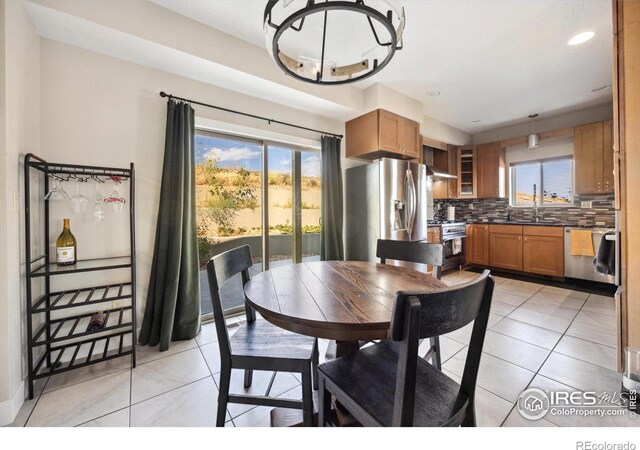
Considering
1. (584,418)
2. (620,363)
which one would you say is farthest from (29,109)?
(620,363)

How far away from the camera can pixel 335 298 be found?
1.12 metres

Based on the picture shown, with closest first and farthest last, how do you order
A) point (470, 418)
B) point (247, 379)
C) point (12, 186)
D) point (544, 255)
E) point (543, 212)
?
point (470, 418) → point (12, 186) → point (247, 379) → point (544, 255) → point (543, 212)

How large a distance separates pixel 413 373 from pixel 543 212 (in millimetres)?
5201

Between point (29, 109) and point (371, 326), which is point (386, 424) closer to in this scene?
point (371, 326)

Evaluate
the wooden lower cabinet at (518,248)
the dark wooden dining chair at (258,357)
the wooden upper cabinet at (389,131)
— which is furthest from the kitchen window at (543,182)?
the dark wooden dining chair at (258,357)

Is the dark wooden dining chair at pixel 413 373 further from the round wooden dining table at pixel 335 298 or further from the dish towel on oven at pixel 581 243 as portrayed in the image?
the dish towel on oven at pixel 581 243

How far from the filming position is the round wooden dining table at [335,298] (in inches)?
35.0

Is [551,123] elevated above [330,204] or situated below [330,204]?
above

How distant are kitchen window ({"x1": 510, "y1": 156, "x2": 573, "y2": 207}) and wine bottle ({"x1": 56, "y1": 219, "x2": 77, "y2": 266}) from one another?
6.11 meters

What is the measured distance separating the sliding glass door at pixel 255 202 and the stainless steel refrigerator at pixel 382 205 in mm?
493

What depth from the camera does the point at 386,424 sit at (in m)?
0.82

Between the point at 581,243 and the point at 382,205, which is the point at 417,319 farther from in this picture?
the point at 581,243

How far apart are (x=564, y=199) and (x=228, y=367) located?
5527mm

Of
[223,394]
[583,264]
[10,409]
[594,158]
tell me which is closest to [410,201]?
[583,264]
